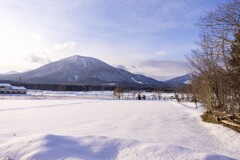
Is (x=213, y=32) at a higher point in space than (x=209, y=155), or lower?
higher

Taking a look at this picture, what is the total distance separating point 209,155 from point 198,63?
14.3 meters

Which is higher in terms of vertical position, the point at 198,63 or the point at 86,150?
the point at 198,63

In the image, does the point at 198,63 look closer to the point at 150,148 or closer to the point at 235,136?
the point at 235,136

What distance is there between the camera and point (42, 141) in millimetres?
8102

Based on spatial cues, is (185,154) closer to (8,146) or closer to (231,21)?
(8,146)

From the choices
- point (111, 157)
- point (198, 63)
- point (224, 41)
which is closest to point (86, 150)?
point (111, 157)

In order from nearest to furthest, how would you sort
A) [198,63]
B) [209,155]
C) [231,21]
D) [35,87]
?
[209,155], [231,21], [198,63], [35,87]

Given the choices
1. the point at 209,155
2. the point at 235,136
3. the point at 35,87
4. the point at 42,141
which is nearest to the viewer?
the point at 209,155

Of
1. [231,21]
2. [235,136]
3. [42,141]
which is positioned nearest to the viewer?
[42,141]

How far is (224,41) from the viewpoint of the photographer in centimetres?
1177

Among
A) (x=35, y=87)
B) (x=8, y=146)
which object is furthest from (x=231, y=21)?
(x=35, y=87)

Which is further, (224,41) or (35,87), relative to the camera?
(35,87)

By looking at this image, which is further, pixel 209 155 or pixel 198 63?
pixel 198 63

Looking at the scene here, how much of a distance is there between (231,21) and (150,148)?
630 cm
